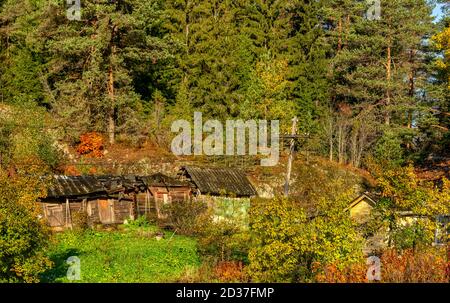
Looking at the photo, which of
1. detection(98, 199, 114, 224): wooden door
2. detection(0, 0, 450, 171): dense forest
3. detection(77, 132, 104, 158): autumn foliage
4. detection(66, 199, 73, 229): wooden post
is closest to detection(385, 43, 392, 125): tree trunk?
detection(0, 0, 450, 171): dense forest

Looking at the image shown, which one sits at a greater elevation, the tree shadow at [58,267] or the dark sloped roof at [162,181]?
the dark sloped roof at [162,181]

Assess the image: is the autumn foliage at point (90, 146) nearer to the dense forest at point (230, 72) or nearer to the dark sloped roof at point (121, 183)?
the dense forest at point (230, 72)

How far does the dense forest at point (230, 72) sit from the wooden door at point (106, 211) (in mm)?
5119

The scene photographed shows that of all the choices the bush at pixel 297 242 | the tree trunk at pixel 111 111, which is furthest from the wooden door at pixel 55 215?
the bush at pixel 297 242

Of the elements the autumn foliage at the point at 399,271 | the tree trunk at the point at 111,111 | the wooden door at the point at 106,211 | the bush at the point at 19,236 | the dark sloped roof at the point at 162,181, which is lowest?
the wooden door at the point at 106,211

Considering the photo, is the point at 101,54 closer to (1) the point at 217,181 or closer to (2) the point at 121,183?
(2) the point at 121,183

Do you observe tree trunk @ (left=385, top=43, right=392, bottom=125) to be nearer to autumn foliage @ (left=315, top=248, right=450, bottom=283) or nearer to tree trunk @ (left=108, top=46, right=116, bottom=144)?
tree trunk @ (left=108, top=46, right=116, bottom=144)

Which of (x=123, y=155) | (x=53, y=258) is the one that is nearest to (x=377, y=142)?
(x=123, y=155)

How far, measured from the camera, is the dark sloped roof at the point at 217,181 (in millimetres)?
36969

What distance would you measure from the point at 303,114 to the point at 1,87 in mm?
25634

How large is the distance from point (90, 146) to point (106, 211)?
25.2ft

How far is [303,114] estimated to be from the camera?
5084 centimetres

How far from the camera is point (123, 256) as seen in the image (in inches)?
1001
